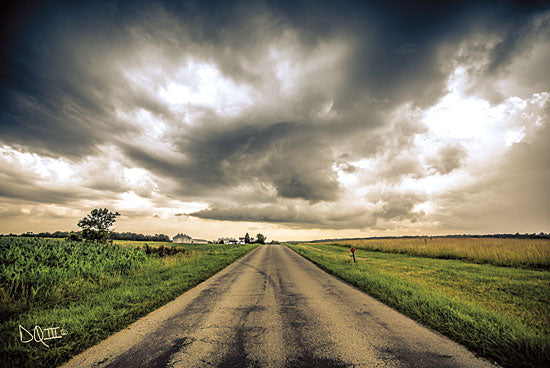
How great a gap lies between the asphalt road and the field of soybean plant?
1.55 ft

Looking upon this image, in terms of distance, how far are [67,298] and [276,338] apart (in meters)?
7.06

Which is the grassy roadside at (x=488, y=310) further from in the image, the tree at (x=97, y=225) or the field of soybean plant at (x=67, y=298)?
the tree at (x=97, y=225)

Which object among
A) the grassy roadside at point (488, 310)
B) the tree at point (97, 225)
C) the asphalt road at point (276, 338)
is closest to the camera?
the asphalt road at point (276, 338)

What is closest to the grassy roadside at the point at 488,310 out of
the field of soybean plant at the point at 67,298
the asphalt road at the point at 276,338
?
the asphalt road at the point at 276,338

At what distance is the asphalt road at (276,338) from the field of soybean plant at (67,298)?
471 mm

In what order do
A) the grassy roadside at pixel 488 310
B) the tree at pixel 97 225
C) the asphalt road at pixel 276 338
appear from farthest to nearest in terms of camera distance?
the tree at pixel 97 225
the grassy roadside at pixel 488 310
the asphalt road at pixel 276 338

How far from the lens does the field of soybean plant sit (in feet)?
Answer: 12.7

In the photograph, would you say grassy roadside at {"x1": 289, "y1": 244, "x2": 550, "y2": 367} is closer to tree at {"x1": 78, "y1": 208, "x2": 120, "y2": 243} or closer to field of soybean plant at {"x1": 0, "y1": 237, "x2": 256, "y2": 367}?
field of soybean plant at {"x1": 0, "y1": 237, "x2": 256, "y2": 367}

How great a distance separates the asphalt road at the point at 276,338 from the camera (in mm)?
3439

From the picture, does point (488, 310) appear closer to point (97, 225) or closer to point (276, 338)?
point (276, 338)

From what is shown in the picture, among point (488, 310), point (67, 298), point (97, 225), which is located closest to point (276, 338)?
point (488, 310)

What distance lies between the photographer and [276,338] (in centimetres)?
421

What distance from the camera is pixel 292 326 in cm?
481

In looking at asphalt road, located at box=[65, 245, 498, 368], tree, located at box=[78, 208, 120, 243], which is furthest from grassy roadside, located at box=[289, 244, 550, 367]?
tree, located at box=[78, 208, 120, 243]
